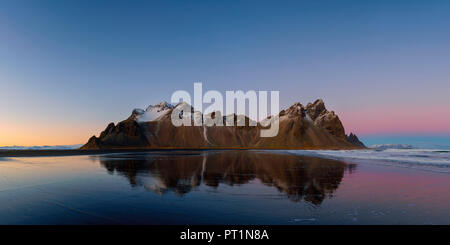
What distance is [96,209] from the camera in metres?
9.39

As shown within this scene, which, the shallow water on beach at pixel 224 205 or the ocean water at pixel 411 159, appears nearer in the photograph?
the shallow water on beach at pixel 224 205

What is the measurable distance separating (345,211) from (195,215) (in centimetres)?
563

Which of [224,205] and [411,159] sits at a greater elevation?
[224,205]

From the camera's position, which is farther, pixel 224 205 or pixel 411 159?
pixel 411 159

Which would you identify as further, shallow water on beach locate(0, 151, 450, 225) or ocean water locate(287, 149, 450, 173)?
ocean water locate(287, 149, 450, 173)

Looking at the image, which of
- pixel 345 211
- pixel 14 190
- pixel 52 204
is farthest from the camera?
pixel 14 190

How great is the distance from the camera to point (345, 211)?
29.3 feet

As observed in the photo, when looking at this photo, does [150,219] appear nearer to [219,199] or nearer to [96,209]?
[96,209]

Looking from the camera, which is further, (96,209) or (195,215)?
(96,209)

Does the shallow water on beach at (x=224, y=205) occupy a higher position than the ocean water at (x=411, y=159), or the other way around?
the shallow water on beach at (x=224, y=205)

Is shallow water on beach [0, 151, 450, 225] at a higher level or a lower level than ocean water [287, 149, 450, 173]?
higher
